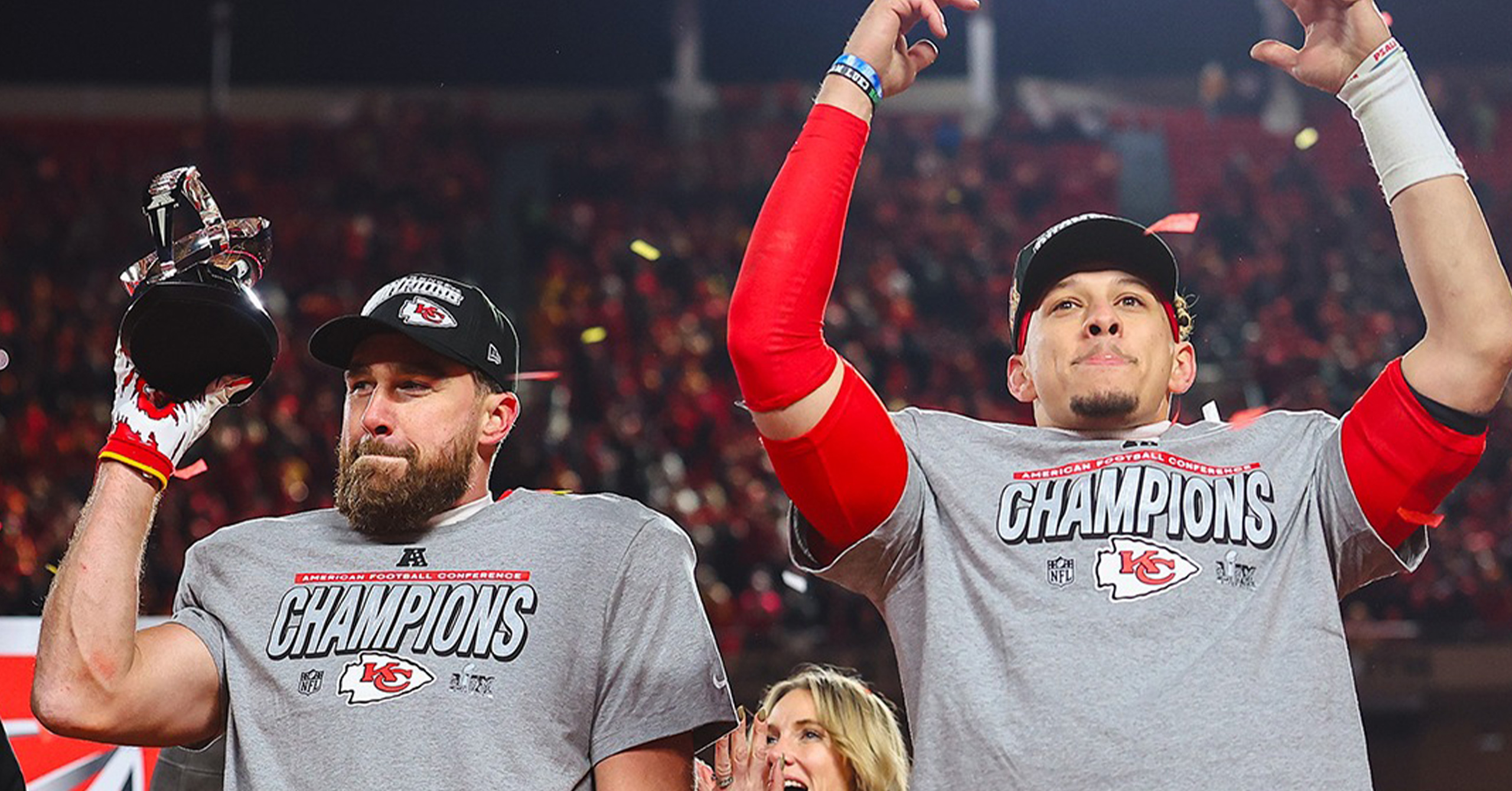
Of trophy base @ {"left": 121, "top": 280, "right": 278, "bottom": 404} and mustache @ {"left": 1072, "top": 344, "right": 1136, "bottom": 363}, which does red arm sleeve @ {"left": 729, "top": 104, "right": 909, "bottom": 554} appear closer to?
mustache @ {"left": 1072, "top": 344, "right": 1136, "bottom": 363}

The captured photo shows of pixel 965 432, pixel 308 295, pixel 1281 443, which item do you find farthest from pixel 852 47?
pixel 308 295

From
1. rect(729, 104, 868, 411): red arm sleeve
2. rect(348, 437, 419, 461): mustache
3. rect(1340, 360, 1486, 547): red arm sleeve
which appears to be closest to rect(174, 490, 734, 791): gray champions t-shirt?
rect(348, 437, 419, 461): mustache

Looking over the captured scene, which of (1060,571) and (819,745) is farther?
(819,745)

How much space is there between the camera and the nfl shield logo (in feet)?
6.37

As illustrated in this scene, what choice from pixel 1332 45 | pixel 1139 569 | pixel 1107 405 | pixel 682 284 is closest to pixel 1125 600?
pixel 1139 569

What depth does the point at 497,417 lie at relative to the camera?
240 cm

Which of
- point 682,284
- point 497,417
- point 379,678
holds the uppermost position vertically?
point 682,284

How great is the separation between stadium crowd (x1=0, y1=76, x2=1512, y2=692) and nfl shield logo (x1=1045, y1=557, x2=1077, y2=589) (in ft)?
13.6

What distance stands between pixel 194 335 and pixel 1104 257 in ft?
4.04

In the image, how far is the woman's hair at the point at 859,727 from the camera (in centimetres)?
276

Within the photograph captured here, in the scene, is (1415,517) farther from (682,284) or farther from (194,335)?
(682,284)

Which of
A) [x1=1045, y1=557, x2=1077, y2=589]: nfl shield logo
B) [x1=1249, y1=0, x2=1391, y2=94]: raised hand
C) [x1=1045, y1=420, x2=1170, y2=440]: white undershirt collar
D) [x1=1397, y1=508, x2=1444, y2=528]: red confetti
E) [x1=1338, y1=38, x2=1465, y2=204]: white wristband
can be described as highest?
[x1=1249, y1=0, x2=1391, y2=94]: raised hand

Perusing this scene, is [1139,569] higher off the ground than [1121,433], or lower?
lower

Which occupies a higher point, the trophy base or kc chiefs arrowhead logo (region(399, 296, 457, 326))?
kc chiefs arrowhead logo (region(399, 296, 457, 326))
